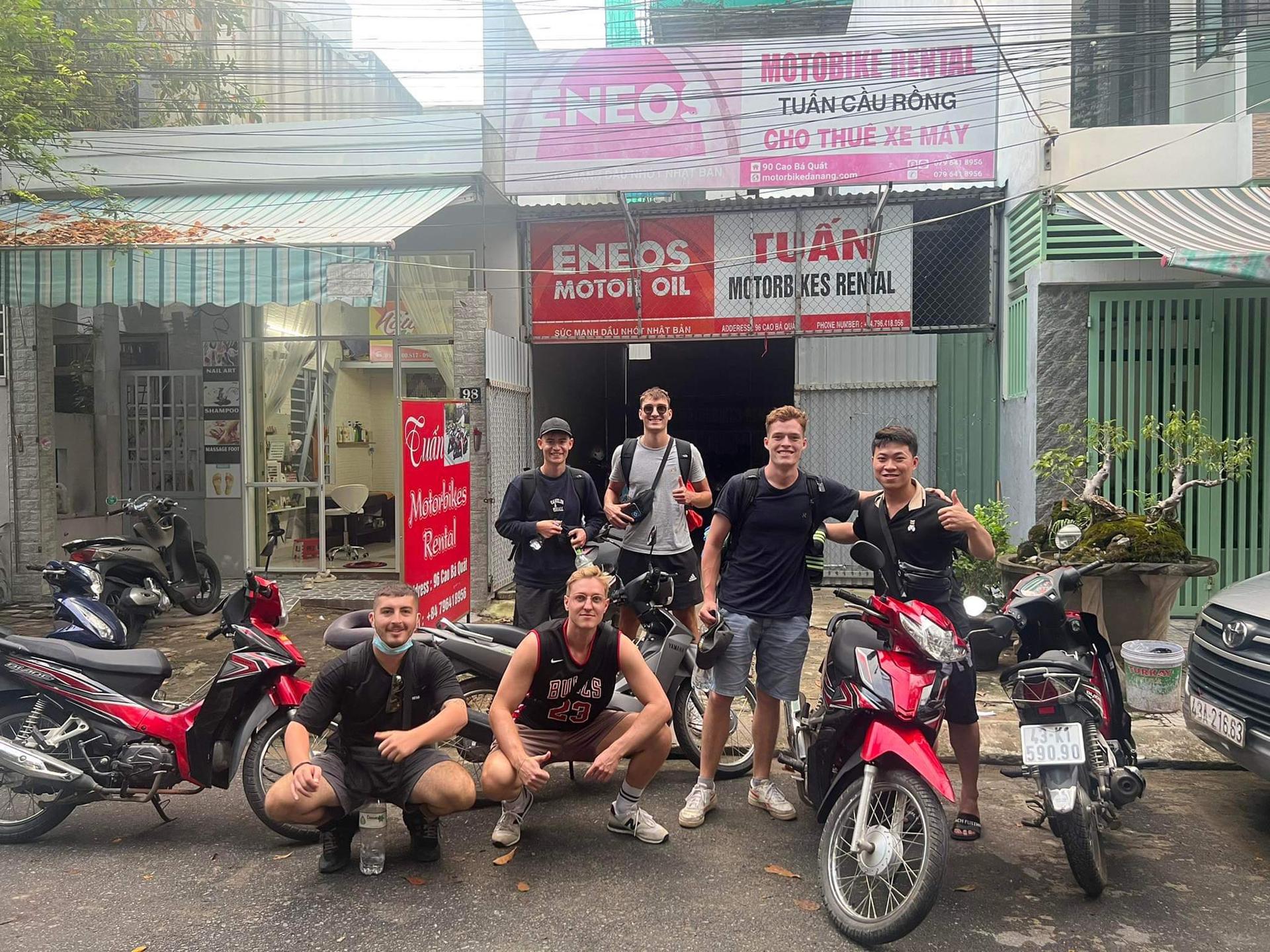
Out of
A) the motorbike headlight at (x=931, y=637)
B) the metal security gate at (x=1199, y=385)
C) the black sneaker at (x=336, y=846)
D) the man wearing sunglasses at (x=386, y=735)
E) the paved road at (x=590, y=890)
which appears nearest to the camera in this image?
the paved road at (x=590, y=890)

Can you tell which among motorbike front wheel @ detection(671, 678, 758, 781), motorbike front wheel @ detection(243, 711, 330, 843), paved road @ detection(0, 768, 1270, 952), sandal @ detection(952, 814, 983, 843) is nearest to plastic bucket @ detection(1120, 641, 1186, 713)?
paved road @ detection(0, 768, 1270, 952)

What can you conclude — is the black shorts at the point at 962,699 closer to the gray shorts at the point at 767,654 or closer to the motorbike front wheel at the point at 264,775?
the gray shorts at the point at 767,654

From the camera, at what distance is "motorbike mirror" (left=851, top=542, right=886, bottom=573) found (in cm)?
382

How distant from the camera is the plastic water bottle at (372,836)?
364cm

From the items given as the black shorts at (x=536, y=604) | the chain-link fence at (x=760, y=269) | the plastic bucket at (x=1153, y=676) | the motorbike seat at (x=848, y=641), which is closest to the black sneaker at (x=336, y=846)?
the black shorts at (x=536, y=604)

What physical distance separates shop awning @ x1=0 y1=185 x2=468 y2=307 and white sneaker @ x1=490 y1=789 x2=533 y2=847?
488 cm

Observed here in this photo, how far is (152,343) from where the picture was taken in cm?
1071

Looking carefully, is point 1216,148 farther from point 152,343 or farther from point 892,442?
point 152,343

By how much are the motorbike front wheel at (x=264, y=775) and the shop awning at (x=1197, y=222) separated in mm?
6321

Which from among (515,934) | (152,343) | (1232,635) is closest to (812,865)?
(515,934)

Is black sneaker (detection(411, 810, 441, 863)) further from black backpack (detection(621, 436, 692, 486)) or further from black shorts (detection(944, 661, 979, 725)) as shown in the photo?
black backpack (detection(621, 436, 692, 486))

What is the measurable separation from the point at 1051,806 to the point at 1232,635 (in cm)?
141

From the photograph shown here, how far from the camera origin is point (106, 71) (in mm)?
9180

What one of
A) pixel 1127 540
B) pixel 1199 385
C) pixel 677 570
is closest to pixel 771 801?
pixel 677 570
